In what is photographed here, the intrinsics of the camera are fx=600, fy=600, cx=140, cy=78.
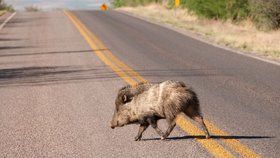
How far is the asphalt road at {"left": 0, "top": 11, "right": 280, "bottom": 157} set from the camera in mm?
6238

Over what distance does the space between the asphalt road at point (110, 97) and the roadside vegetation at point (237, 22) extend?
1920mm

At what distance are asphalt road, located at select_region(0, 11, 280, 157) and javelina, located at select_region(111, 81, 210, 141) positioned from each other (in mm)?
318

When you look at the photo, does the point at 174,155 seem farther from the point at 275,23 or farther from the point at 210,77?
the point at 275,23

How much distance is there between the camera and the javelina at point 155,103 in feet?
19.5

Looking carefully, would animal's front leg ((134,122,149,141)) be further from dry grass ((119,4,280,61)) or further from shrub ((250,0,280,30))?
shrub ((250,0,280,30))

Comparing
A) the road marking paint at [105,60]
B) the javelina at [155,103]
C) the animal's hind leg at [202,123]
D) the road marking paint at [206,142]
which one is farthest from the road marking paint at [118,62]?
the javelina at [155,103]

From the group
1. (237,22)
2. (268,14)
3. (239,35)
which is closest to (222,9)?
(237,22)

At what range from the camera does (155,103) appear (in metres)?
5.98

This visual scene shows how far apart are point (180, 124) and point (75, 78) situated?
4762 millimetres

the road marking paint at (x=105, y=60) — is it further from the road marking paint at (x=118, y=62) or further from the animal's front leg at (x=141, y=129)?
the animal's front leg at (x=141, y=129)

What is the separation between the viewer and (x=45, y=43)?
1989cm

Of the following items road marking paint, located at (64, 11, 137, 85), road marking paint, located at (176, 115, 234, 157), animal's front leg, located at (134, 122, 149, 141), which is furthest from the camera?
road marking paint, located at (64, 11, 137, 85)

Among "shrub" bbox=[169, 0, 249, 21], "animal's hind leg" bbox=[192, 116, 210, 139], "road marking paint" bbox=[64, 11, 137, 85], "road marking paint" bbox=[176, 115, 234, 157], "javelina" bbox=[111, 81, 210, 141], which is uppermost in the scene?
"javelina" bbox=[111, 81, 210, 141]

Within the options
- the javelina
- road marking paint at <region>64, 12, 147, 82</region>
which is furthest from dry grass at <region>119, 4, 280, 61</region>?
the javelina
